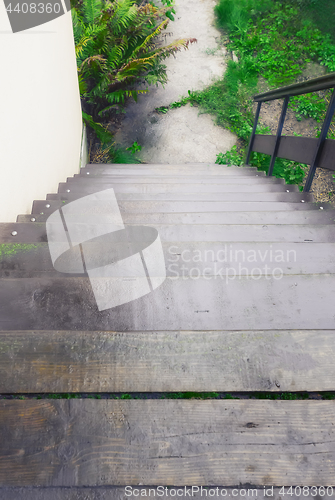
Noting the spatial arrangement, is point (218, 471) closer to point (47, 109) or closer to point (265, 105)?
point (47, 109)

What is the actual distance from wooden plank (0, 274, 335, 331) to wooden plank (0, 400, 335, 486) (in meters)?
0.28

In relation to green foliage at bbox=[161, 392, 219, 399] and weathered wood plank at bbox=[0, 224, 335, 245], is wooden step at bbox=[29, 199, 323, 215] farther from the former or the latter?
green foliage at bbox=[161, 392, 219, 399]

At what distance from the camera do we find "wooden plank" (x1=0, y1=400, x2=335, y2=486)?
27.9 inches

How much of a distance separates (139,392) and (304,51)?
5.87 meters

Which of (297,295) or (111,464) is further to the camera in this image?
(297,295)

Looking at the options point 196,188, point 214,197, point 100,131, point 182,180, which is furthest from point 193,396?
point 100,131

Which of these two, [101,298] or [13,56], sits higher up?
[13,56]

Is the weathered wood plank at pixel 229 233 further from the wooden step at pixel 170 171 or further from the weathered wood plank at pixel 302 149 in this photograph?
the wooden step at pixel 170 171

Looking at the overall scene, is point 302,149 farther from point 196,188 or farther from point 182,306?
point 182,306

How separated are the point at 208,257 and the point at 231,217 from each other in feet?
1.98

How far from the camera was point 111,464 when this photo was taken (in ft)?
2.35

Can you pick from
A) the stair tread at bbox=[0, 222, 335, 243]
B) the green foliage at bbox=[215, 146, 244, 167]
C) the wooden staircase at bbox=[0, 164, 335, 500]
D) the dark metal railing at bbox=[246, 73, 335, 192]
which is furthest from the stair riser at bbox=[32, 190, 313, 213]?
the green foliage at bbox=[215, 146, 244, 167]

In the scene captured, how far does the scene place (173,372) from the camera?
2.91 feet

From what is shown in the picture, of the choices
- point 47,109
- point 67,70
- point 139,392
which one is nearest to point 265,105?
point 67,70
